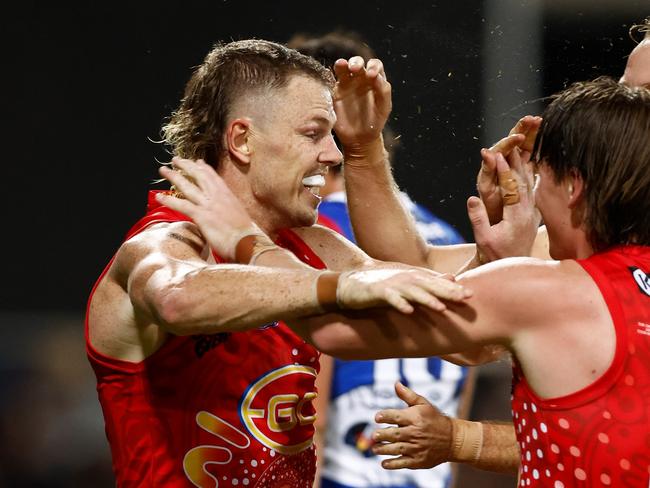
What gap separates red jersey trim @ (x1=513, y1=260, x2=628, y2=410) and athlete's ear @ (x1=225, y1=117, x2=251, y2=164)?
126 centimetres

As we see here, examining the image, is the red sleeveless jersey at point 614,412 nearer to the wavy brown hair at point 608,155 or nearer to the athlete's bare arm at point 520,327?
the athlete's bare arm at point 520,327

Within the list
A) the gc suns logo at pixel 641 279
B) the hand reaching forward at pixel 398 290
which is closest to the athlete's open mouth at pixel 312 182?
the hand reaching forward at pixel 398 290

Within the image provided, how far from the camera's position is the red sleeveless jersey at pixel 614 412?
228 centimetres

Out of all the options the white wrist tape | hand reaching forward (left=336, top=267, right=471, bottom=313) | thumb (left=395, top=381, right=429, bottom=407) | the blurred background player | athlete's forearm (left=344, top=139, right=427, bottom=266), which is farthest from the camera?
the blurred background player

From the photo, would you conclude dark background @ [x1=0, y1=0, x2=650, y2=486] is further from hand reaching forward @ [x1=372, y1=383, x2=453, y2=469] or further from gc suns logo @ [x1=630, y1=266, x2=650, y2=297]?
gc suns logo @ [x1=630, y1=266, x2=650, y2=297]

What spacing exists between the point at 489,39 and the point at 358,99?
2.41 meters

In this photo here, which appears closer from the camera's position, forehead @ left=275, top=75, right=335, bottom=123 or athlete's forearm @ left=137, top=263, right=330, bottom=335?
athlete's forearm @ left=137, top=263, right=330, bottom=335

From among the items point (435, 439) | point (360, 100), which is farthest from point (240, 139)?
point (435, 439)

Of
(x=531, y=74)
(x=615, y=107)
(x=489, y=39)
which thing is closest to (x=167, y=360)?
(x=615, y=107)

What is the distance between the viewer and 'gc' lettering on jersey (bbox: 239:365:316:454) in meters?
3.03

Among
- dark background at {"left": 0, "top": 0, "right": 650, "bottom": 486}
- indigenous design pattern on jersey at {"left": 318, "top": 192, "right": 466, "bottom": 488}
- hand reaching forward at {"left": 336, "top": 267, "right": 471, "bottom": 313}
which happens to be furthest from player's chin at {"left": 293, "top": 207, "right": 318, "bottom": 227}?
dark background at {"left": 0, "top": 0, "right": 650, "bottom": 486}

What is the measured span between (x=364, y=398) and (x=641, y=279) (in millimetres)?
2192

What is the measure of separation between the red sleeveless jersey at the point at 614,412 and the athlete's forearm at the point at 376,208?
1463 millimetres

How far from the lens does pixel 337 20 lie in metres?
6.01
